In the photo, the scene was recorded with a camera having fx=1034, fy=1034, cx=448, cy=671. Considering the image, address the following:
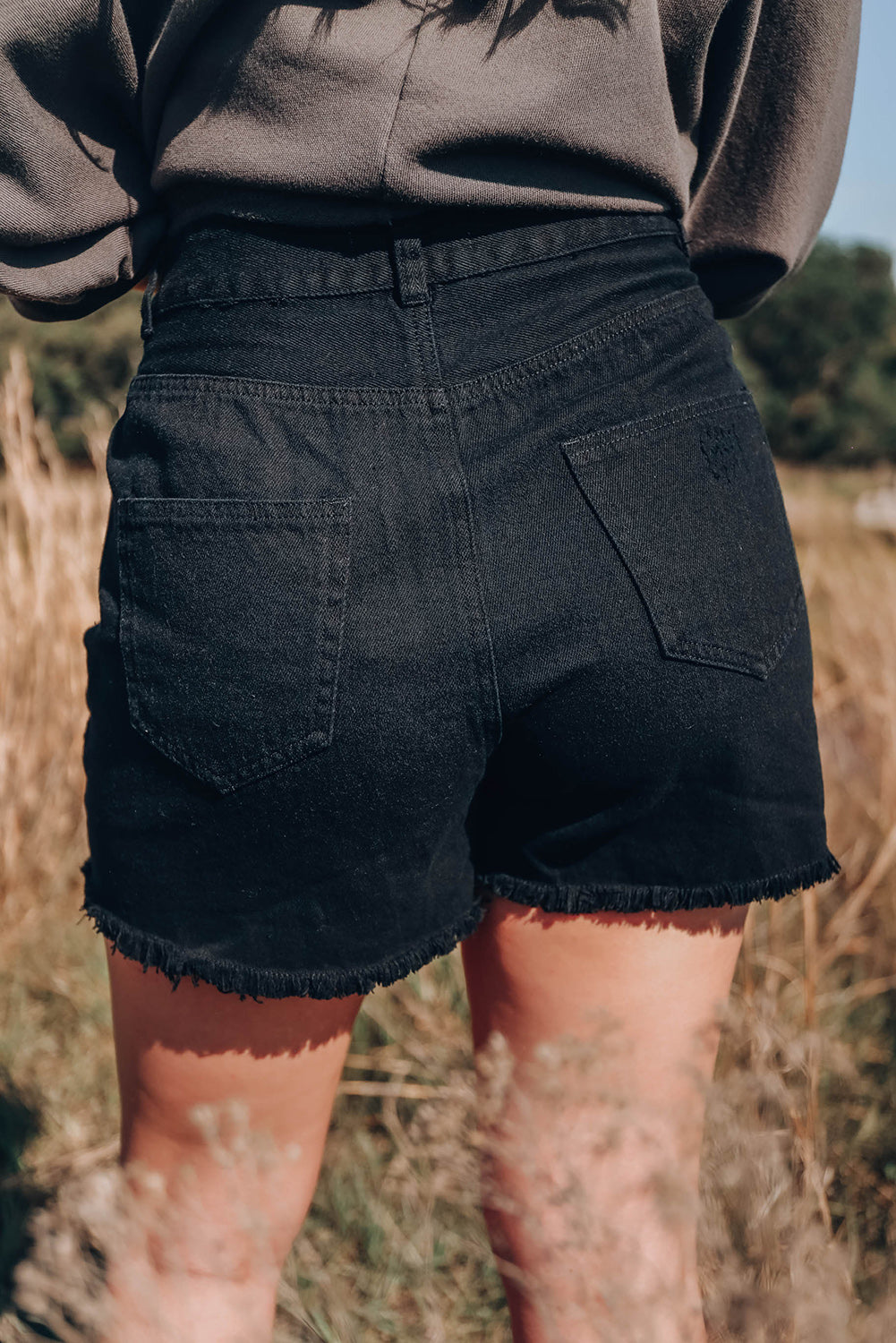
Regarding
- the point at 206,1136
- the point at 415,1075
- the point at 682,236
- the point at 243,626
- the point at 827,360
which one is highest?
the point at 682,236

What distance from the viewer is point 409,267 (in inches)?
29.6

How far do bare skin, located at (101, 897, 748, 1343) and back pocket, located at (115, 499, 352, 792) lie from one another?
0.22 metres

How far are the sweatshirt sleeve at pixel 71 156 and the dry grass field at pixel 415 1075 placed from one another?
0.72 m

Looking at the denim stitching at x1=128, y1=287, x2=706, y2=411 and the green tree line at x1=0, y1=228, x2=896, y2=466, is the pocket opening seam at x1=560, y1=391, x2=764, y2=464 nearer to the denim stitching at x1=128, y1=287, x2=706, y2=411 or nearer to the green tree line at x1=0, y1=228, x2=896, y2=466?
the denim stitching at x1=128, y1=287, x2=706, y2=411

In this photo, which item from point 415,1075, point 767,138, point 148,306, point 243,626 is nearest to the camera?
point 243,626

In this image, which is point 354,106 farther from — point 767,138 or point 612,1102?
point 612,1102

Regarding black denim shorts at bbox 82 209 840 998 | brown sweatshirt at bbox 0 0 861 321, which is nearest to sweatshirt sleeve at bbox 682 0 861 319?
brown sweatshirt at bbox 0 0 861 321

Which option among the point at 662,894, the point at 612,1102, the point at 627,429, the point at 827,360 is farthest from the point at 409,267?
the point at 827,360

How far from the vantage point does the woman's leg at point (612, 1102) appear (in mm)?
818

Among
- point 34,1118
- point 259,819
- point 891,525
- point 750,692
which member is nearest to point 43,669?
point 34,1118

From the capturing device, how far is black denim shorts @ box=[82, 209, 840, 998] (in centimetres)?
73

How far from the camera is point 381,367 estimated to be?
29.2 inches

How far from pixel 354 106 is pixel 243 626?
1.26ft

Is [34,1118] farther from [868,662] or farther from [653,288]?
[868,662]
